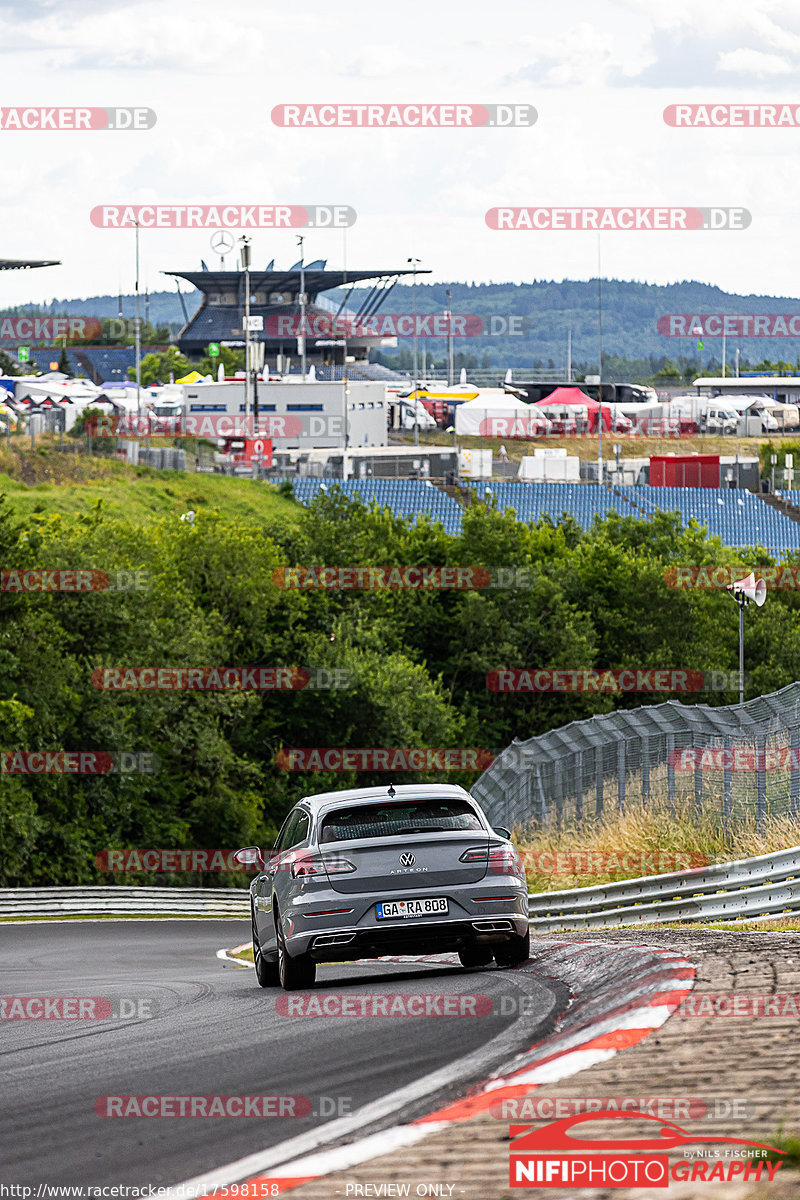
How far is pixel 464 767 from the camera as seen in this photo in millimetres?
53812

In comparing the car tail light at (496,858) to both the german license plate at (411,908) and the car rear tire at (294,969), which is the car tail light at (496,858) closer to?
the german license plate at (411,908)

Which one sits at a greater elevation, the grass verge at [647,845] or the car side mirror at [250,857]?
the car side mirror at [250,857]

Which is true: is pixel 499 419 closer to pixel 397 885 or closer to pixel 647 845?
pixel 647 845

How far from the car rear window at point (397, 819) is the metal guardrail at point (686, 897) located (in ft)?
12.6

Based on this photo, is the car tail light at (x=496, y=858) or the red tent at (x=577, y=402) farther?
the red tent at (x=577, y=402)

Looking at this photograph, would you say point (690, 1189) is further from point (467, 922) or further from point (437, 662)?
point (437, 662)

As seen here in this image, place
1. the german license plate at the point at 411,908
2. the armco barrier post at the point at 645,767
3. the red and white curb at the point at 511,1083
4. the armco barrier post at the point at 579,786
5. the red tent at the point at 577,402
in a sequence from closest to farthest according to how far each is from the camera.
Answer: the red and white curb at the point at 511,1083
the german license plate at the point at 411,908
the armco barrier post at the point at 645,767
the armco barrier post at the point at 579,786
the red tent at the point at 577,402

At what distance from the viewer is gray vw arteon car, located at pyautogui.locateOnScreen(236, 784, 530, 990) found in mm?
10547

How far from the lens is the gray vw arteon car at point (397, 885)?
10547 mm

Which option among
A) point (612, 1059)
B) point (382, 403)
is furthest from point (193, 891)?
point (382, 403)

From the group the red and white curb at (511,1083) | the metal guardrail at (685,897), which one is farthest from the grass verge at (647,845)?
the red and white curb at (511,1083)

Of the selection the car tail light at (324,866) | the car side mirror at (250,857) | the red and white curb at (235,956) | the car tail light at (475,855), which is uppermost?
the car tail light at (475,855)

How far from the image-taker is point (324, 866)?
10.7 metres

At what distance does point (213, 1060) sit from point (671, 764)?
12627 mm
